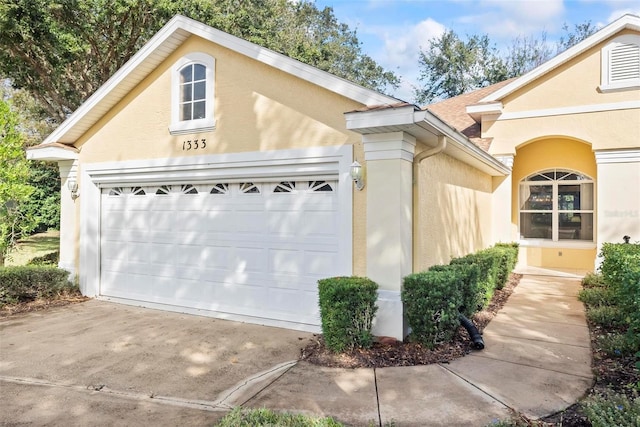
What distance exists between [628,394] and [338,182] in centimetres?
425

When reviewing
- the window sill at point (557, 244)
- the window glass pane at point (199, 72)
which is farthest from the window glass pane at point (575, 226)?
the window glass pane at point (199, 72)

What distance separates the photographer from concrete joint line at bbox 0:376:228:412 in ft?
13.6

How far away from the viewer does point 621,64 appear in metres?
10.8

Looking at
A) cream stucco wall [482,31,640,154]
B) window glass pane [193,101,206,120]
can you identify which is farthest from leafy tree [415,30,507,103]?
window glass pane [193,101,206,120]

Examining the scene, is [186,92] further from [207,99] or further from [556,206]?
[556,206]

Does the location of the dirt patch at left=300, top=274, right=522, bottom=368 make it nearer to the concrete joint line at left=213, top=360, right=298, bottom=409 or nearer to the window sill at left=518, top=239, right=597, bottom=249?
the concrete joint line at left=213, top=360, right=298, bottom=409

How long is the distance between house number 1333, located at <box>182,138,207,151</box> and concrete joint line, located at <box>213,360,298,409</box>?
4229mm

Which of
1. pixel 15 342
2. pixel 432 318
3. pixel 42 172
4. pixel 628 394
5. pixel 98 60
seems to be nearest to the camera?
pixel 628 394

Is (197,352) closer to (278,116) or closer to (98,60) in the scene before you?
(278,116)

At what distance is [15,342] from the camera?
6.19 meters

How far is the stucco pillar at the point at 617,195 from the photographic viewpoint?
10.8m

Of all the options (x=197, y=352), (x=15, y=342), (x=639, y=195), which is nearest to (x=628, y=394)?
(x=197, y=352)

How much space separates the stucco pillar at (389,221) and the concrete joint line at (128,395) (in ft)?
8.38

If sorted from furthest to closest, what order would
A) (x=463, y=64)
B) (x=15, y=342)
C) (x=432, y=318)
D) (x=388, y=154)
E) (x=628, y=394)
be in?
1. (x=463, y=64)
2. (x=15, y=342)
3. (x=388, y=154)
4. (x=432, y=318)
5. (x=628, y=394)
